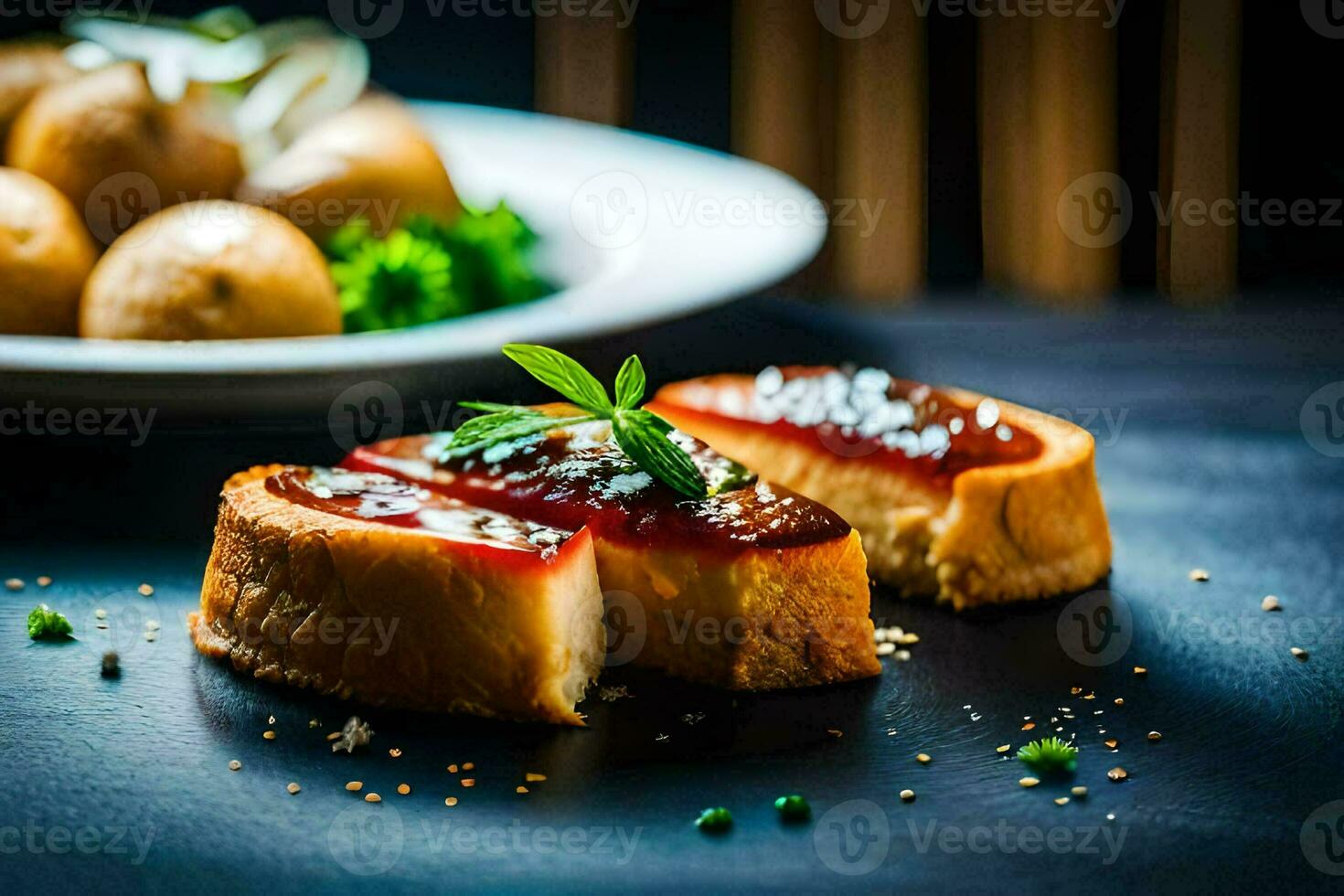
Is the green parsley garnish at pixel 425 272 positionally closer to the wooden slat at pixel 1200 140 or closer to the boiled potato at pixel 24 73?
the boiled potato at pixel 24 73

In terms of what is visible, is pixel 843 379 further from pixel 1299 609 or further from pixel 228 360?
pixel 228 360

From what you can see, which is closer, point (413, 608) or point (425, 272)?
point (413, 608)

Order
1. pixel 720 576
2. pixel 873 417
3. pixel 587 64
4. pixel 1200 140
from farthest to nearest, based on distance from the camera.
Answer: pixel 587 64 < pixel 1200 140 < pixel 873 417 < pixel 720 576

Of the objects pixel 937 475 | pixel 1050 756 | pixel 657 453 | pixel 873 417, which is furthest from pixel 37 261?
pixel 1050 756

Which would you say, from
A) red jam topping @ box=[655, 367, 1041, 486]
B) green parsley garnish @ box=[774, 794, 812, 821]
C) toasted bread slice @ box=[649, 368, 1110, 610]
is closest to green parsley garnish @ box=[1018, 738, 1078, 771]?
green parsley garnish @ box=[774, 794, 812, 821]

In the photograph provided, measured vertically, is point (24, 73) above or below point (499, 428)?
above

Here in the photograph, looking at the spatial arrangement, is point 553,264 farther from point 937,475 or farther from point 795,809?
point 795,809

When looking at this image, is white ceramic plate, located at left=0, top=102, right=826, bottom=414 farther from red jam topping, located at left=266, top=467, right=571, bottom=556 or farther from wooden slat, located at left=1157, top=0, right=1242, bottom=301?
wooden slat, located at left=1157, top=0, right=1242, bottom=301
